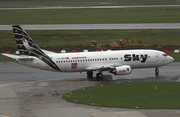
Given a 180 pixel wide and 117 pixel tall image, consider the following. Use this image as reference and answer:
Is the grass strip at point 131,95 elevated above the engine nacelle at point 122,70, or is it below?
below

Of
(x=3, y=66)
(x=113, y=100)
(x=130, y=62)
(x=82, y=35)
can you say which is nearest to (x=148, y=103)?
(x=113, y=100)

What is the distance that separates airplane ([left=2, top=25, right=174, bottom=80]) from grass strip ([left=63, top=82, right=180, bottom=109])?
5164 mm

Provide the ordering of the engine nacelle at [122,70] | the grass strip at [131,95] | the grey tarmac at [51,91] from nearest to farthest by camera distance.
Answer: the grey tarmac at [51,91] → the grass strip at [131,95] → the engine nacelle at [122,70]

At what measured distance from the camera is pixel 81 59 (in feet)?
163

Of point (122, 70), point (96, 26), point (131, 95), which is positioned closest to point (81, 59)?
point (122, 70)

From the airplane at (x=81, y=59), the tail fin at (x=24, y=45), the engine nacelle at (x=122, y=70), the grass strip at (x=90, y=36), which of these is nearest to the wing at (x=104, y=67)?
the airplane at (x=81, y=59)

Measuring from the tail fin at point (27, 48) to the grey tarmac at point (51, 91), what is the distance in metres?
3.29

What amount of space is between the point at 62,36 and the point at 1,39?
1719 centimetres

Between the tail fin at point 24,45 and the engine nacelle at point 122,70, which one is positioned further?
the engine nacelle at point 122,70

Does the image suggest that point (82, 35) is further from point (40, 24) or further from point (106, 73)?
point (106, 73)

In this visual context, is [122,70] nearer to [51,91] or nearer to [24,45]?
[51,91]

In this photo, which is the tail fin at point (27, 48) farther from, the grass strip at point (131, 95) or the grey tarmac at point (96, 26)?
the grey tarmac at point (96, 26)

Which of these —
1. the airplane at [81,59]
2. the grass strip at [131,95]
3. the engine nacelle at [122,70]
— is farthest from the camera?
the engine nacelle at [122,70]

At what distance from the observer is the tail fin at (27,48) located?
48281 millimetres
